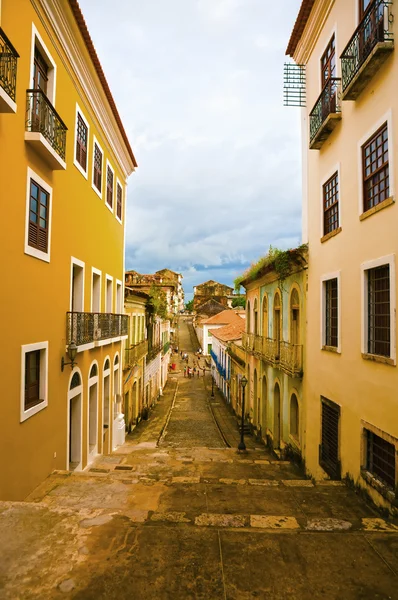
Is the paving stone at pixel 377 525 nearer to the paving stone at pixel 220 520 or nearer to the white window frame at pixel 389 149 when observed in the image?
the paving stone at pixel 220 520

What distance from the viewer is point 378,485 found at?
7074 mm

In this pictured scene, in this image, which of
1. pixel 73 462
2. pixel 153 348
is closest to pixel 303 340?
pixel 73 462

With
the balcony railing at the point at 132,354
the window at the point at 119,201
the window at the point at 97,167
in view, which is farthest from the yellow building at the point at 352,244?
the balcony railing at the point at 132,354

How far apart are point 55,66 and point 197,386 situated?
35.8 meters

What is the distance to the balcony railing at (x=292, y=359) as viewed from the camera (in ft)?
40.5

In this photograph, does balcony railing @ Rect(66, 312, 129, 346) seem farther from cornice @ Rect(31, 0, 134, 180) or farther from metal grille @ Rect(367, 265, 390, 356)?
metal grille @ Rect(367, 265, 390, 356)

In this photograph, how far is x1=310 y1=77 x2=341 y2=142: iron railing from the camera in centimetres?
951

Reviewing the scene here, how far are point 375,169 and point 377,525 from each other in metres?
6.21

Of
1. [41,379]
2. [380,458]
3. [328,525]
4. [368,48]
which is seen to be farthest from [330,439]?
[368,48]

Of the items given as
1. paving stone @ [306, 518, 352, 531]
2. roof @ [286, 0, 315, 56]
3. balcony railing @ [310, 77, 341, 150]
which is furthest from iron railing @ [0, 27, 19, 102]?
roof @ [286, 0, 315, 56]

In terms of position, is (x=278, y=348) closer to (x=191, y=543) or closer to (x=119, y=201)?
(x=119, y=201)

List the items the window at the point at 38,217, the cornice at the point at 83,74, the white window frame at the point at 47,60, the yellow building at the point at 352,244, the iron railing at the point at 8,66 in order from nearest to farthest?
the iron railing at the point at 8,66, the yellow building at the point at 352,244, the white window frame at the point at 47,60, the window at the point at 38,217, the cornice at the point at 83,74

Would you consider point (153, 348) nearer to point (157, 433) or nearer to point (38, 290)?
point (157, 433)

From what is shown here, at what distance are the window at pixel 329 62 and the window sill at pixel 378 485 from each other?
356 inches
